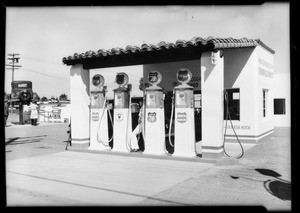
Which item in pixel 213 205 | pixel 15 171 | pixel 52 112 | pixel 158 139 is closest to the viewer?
pixel 213 205

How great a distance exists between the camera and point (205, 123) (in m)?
8.91

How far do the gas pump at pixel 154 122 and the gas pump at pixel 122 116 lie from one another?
0.84 meters

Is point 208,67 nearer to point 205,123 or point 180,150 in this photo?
point 205,123

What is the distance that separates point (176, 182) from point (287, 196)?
86.5 inches

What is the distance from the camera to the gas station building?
29.1 ft

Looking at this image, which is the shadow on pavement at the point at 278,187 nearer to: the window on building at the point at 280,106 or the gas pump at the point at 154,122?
the gas pump at the point at 154,122

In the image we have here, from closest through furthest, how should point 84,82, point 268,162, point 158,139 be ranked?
point 268,162 → point 158,139 → point 84,82

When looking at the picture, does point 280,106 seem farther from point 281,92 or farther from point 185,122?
point 185,122

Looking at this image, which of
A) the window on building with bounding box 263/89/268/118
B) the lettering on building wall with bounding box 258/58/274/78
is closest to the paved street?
the window on building with bounding box 263/89/268/118

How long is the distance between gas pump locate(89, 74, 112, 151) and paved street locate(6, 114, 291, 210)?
0.67m

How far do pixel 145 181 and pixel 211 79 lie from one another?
3711 millimetres

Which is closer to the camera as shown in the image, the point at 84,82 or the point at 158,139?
the point at 158,139

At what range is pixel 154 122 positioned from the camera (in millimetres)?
9680
